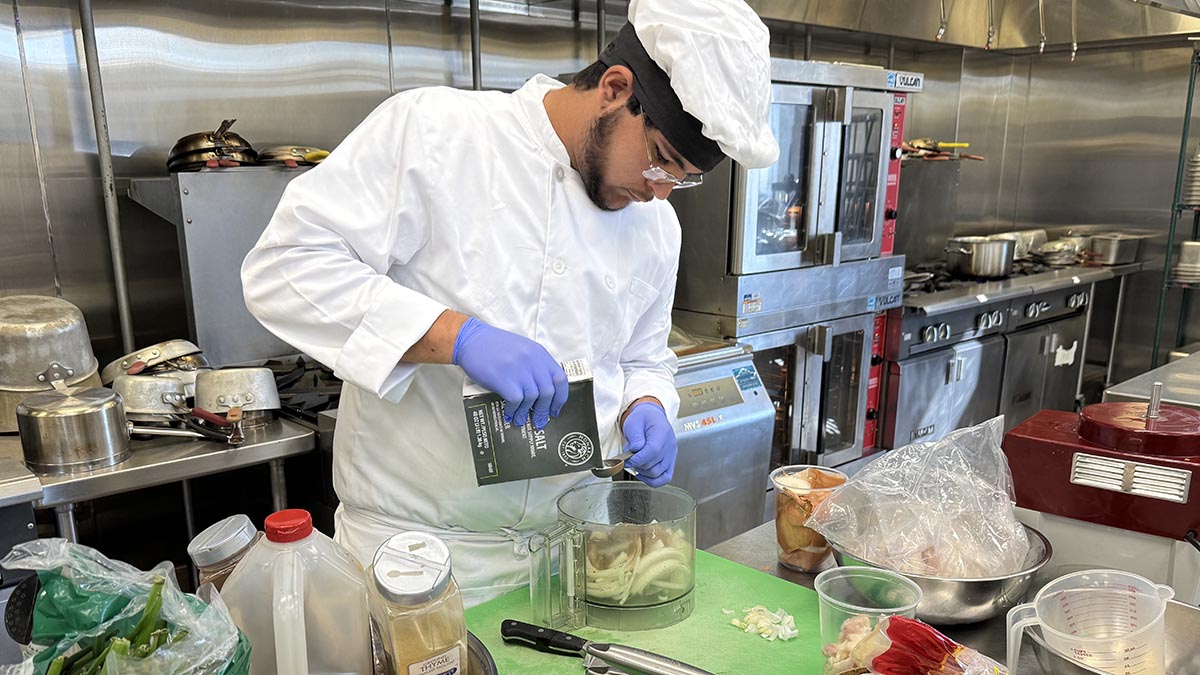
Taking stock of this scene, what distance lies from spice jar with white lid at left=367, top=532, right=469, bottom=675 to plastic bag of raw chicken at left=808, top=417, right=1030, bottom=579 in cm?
62

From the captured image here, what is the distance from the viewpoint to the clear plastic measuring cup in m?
0.90

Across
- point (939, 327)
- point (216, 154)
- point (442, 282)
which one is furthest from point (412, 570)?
point (939, 327)

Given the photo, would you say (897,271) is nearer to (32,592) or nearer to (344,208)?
(344,208)

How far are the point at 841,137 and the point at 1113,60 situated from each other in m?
3.20

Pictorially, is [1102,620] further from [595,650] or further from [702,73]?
[702,73]

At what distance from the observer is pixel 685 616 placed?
3.89ft

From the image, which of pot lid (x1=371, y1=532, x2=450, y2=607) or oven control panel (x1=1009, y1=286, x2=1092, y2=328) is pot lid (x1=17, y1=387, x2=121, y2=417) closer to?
pot lid (x1=371, y1=532, x2=450, y2=607)

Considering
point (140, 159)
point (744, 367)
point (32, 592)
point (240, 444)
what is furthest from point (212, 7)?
point (32, 592)

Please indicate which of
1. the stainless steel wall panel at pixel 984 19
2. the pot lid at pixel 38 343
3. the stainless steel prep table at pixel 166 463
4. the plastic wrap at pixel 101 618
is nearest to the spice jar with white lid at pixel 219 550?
the plastic wrap at pixel 101 618

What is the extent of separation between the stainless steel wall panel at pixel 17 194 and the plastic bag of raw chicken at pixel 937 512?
7.88 feet

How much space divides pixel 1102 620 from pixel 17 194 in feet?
9.26

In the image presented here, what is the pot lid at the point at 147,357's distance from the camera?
2168 millimetres

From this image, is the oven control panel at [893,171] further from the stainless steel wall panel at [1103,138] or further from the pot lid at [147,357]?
the pot lid at [147,357]

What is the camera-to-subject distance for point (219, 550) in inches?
32.8
